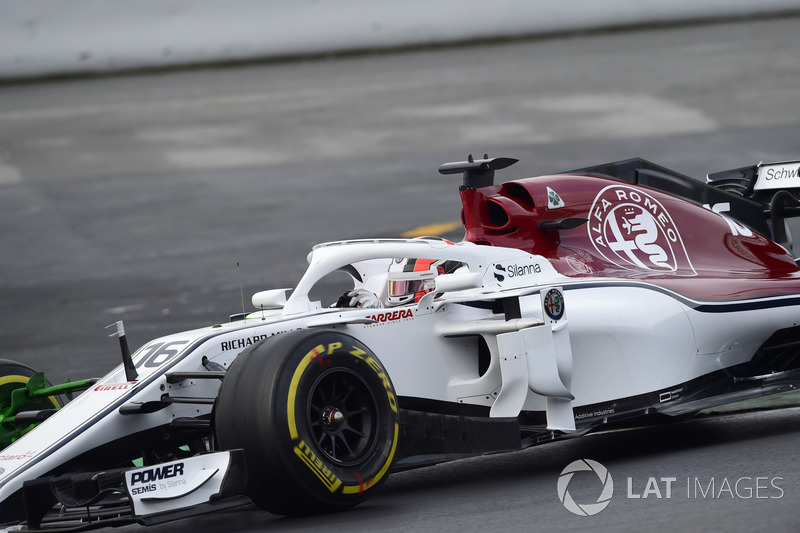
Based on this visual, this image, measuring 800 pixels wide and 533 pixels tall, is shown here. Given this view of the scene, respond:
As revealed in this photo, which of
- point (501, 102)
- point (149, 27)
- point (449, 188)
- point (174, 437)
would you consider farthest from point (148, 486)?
point (149, 27)

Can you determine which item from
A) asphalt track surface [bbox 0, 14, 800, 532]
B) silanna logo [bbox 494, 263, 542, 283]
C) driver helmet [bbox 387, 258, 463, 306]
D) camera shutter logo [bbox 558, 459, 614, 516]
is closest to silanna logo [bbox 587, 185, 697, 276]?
silanna logo [bbox 494, 263, 542, 283]

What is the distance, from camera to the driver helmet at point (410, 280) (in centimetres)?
733

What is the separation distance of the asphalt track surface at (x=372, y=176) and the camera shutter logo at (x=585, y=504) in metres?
0.08

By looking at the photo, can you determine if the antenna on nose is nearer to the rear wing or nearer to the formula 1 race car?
the formula 1 race car

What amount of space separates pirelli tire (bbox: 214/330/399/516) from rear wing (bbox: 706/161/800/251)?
4.22 meters

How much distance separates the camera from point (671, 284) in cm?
768

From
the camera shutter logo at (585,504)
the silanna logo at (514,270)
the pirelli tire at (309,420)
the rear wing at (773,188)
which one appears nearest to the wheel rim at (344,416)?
the pirelli tire at (309,420)

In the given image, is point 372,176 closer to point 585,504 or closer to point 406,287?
point 406,287

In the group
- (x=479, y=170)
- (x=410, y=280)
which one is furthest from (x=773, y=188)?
(x=410, y=280)

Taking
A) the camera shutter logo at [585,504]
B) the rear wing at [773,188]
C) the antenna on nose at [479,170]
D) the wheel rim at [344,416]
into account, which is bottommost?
the camera shutter logo at [585,504]

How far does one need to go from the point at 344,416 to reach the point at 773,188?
4776 mm

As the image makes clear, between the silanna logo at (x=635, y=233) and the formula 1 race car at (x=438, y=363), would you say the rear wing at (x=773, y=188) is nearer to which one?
the formula 1 race car at (x=438, y=363)

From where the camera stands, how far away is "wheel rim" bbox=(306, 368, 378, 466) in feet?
19.6

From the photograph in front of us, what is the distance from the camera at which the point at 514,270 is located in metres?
7.45
